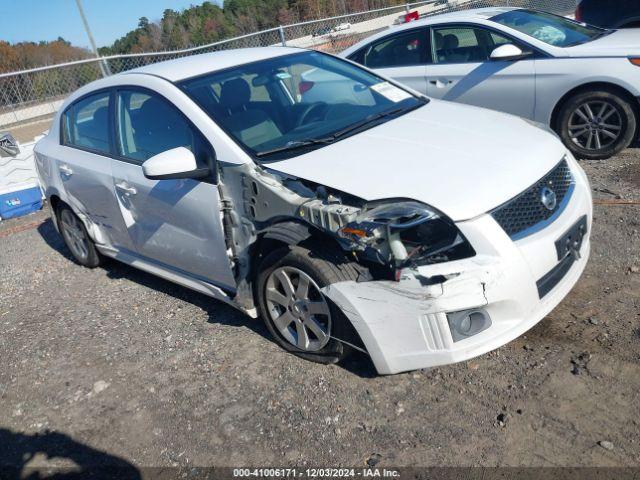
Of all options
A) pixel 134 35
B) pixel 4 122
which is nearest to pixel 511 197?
pixel 4 122

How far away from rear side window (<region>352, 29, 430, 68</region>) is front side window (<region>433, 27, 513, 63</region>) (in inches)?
6.3

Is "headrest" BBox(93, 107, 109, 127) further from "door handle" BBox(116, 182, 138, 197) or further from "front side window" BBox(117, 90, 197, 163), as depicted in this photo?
"door handle" BBox(116, 182, 138, 197)

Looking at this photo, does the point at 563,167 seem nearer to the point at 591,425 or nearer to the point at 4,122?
the point at 591,425

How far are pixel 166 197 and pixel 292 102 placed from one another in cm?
103

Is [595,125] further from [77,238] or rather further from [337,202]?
[77,238]

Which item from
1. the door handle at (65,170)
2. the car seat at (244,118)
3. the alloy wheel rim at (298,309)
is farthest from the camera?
the door handle at (65,170)

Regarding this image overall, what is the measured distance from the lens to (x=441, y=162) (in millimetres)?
3082

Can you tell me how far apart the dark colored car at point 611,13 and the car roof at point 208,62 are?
17.6 feet

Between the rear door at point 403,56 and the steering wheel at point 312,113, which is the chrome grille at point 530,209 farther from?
the rear door at point 403,56

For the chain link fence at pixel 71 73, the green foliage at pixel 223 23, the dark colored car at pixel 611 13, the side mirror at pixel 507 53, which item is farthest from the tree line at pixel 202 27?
the side mirror at pixel 507 53

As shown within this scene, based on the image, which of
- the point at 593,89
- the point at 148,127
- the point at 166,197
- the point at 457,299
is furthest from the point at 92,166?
the point at 593,89

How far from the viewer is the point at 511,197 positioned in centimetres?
285

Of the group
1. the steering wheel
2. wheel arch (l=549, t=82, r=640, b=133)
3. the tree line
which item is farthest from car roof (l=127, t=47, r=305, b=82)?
the tree line

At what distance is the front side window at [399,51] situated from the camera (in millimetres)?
6820
